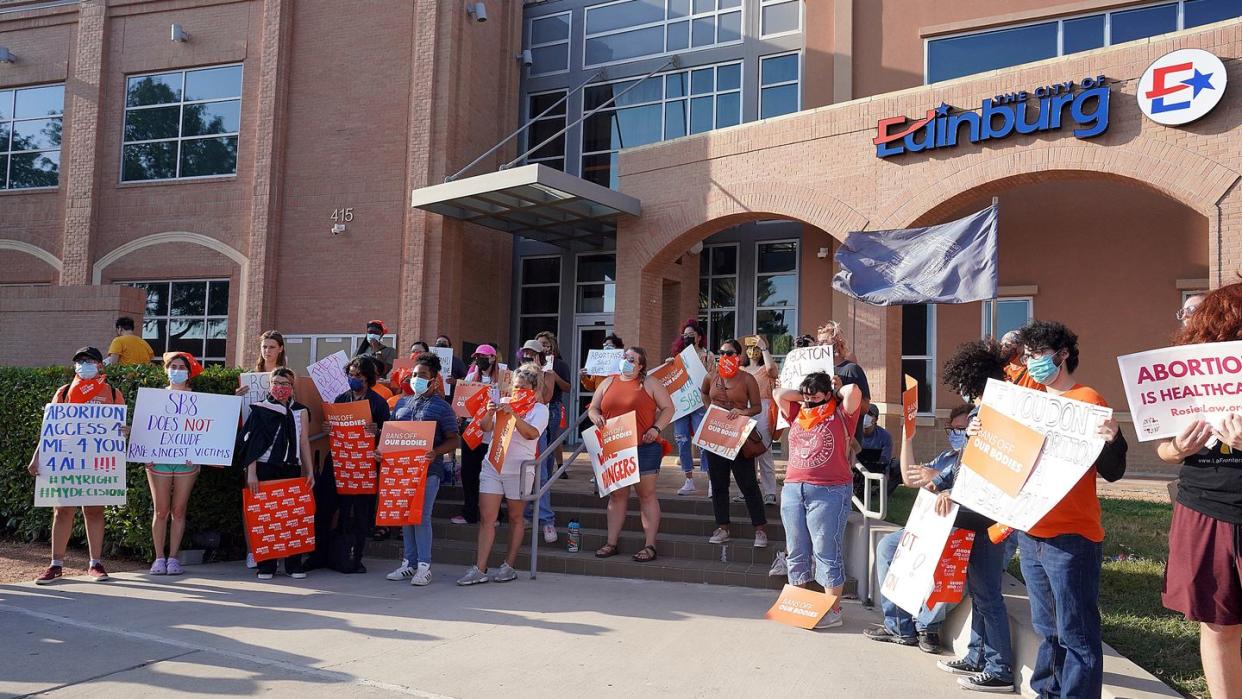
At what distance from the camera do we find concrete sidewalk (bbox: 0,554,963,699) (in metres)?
5.01

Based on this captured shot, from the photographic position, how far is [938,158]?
42.8 feet

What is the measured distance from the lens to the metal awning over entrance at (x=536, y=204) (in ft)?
48.8

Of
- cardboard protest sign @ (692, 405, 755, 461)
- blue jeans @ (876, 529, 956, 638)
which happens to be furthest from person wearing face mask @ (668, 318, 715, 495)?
blue jeans @ (876, 529, 956, 638)

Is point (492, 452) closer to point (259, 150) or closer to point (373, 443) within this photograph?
point (373, 443)

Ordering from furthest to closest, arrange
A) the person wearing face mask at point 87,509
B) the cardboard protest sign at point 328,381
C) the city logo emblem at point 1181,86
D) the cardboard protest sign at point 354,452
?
the city logo emblem at point 1181,86 → the cardboard protest sign at point 328,381 → the cardboard protest sign at point 354,452 → the person wearing face mask at point 87,509

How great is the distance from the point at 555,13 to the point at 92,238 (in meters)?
12.3

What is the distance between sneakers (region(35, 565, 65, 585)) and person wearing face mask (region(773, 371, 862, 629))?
21.0 feet

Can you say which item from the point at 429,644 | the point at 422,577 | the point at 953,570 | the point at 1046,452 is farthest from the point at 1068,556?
the point at 422,577

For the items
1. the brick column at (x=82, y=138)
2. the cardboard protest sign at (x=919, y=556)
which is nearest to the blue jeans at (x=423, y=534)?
the cardboard protest sign at (x=919, y=556)

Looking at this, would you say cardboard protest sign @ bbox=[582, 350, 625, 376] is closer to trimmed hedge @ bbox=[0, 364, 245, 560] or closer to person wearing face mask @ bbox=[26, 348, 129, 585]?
trimmed hedge @ bbox=[0, 364, 245, 560]

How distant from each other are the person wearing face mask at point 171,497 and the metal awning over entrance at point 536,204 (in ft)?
24.8

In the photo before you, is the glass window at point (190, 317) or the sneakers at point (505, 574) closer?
the sneakers at point (505, 574)

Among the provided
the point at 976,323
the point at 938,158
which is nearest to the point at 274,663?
the point at 938,158

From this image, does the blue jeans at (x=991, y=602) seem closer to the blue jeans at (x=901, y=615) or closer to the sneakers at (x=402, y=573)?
the blue jeans at (x=901, y=615)
